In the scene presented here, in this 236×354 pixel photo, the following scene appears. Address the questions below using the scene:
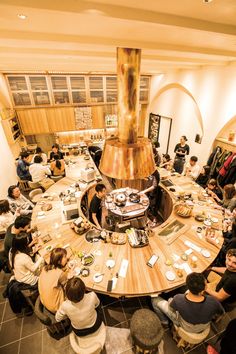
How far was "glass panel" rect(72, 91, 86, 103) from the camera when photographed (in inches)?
294

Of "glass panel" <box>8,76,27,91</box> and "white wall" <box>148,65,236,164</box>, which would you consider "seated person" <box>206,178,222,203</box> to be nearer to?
→ "white wall" <box>148,65,236,164</box>

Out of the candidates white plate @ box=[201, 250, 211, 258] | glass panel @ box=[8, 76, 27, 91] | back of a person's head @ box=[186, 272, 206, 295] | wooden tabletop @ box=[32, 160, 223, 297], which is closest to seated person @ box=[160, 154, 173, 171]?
wooden tabletop @ box=[32, 160, 223, 297]

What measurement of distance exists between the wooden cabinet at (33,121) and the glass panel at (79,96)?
1420 mm

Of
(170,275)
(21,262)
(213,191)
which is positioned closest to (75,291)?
(21,262)

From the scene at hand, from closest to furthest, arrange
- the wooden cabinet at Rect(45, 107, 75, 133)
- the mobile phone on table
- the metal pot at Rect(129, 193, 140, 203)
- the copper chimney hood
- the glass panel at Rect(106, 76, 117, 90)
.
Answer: the copper chimney hood → the mobile phone on table → the metal pot at Rect(129, 193, 140, 203) → the wooden cabinet at Rect(45, 107, 75, 133) → the glass panel at Rect(106, 76, 117, 90)

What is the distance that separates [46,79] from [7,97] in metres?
1.67

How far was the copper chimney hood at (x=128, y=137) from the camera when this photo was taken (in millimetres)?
1457

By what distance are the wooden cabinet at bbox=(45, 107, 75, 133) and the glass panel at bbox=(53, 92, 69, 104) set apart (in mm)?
307

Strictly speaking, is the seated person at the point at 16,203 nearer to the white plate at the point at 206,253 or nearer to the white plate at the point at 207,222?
the white plate at the point at 206,253

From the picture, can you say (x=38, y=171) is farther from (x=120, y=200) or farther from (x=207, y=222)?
(x=207, y=222)

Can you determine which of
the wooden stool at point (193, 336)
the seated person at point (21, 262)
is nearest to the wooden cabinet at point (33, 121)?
the seated person at point (21, 262)

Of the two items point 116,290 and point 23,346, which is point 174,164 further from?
point 23,346

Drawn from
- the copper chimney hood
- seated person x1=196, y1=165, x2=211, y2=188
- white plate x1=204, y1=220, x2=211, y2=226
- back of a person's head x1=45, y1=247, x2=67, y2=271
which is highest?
the copper chimney hood

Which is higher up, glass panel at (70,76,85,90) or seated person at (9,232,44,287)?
glass panel at (70,76,85,90)
